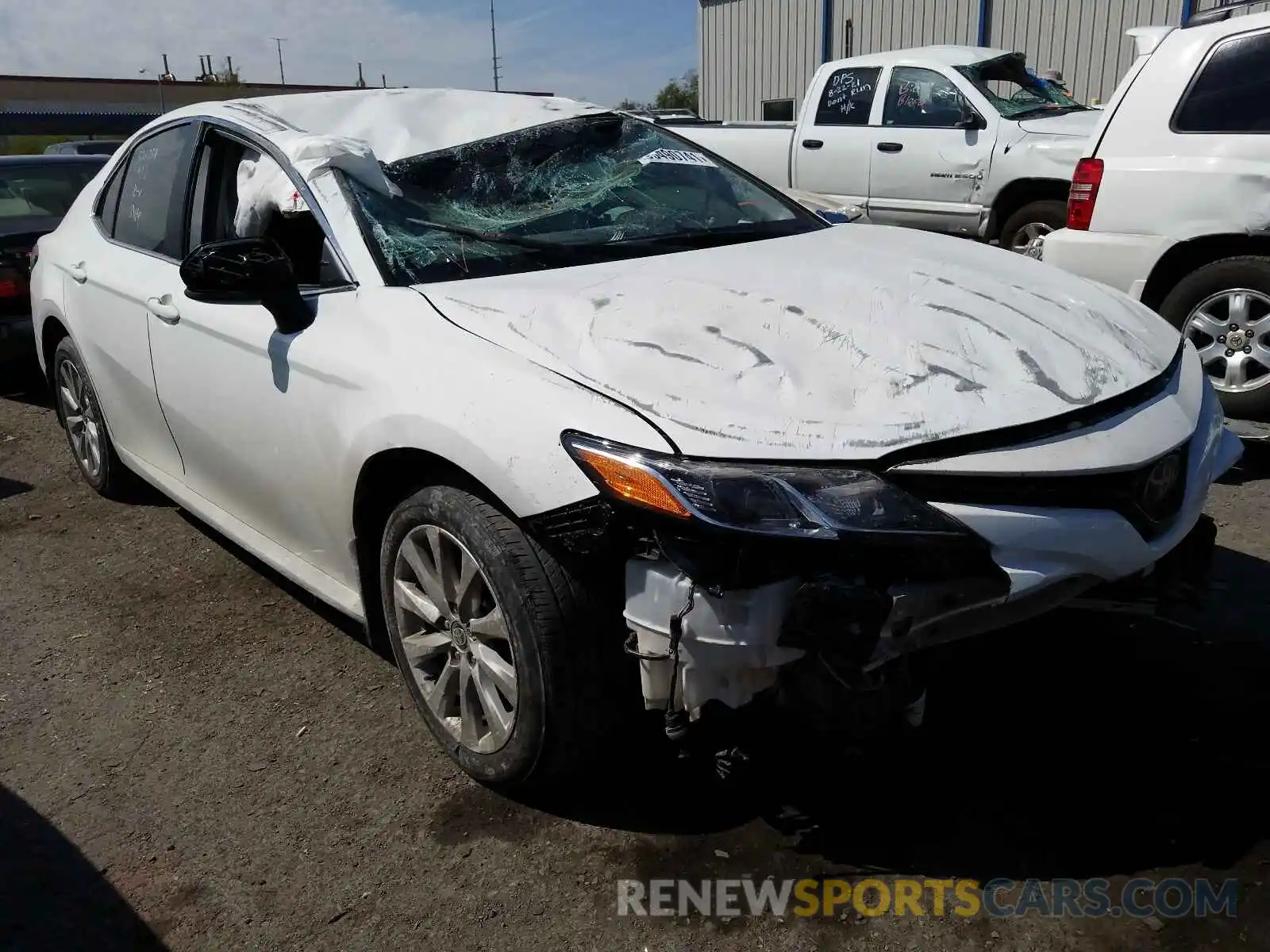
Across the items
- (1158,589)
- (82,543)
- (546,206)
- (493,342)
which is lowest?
(82,543)

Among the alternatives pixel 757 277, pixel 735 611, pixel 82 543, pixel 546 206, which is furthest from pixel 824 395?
pixel 82 543

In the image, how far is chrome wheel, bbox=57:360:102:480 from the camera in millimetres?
4754

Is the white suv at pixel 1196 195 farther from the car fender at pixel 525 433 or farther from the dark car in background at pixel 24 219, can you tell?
the dark car in background at pixel 24 219

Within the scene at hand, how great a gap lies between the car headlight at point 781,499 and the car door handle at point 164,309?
7.11 ft

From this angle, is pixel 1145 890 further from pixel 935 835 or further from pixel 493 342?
pixel 493 342

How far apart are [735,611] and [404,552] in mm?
999

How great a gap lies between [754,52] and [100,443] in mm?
18650

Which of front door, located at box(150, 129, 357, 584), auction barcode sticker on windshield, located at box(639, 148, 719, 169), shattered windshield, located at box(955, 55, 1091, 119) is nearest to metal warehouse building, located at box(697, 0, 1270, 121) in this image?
shattered windshield, located at box(955, 55, 1091, 119)

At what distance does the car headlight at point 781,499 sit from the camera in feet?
6.73

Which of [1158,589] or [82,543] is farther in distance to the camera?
[82,543]

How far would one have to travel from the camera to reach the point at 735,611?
209cm

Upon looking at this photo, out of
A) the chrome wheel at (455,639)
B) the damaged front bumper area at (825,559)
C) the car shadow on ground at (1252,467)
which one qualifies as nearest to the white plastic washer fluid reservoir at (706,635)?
the damaged front bumper area at (825,559)

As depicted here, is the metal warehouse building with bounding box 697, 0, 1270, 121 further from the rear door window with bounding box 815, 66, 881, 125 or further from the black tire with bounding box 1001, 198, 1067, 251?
the black tire with bounding box 1001, 198, 1067, 251

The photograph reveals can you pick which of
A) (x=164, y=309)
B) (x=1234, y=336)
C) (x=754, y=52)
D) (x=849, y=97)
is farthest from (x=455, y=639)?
(x=754, y=52)
